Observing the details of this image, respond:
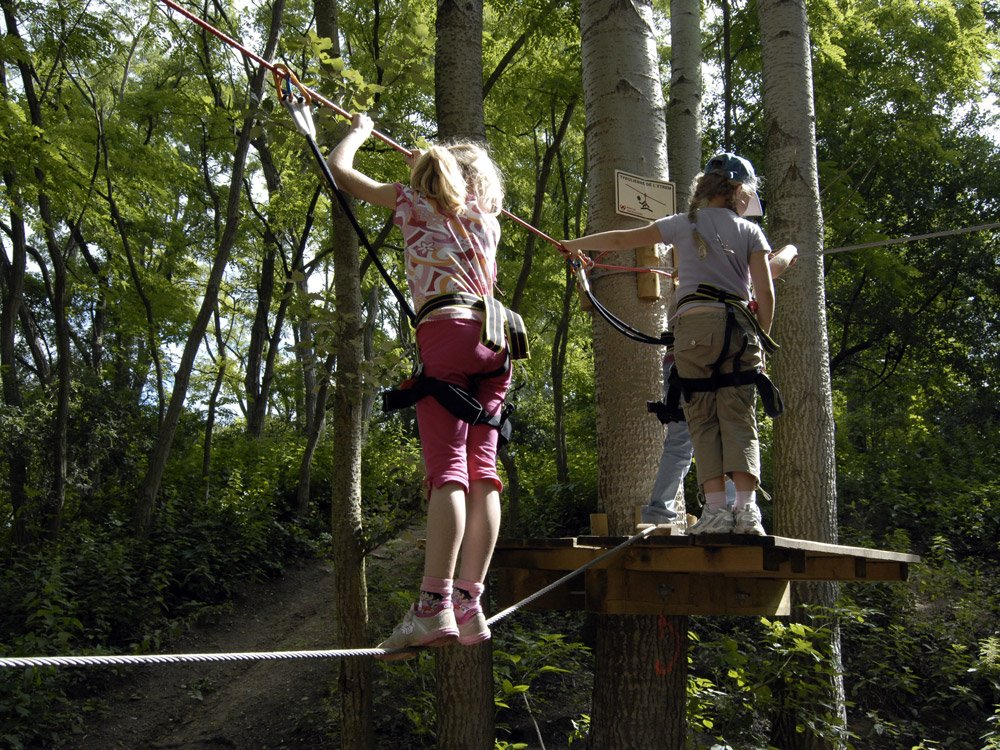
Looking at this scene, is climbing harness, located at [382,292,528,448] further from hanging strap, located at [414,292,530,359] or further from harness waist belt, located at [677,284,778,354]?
harness waist belt, located at [677,284,778,354]

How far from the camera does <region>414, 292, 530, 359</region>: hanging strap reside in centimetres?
248

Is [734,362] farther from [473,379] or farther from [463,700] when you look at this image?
[463,700]

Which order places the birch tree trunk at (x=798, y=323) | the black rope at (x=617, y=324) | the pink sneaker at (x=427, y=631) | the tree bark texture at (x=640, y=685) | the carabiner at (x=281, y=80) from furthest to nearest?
the birch tree trunk at (x=798, y=323) → the tree bark texture at (x=640, y=685) → the black rope at (x=617, y=324) → the carabiner at (x=281, y=80) → the pink sneaker at (x=427, y=631)

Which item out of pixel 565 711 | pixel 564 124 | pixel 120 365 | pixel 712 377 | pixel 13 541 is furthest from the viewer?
pixel 120 365

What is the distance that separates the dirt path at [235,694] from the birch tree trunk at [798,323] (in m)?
4.05

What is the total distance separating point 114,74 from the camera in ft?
44.6

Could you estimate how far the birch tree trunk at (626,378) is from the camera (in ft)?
13.4

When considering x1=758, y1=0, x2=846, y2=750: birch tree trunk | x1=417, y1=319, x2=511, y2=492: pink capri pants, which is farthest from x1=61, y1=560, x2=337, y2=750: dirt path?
x1=417, y1=319, x2=511, y2=492: pink capri pants

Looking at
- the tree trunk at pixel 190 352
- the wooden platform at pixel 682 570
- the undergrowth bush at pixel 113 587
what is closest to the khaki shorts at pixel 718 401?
the wooden platform at pixel 682 570

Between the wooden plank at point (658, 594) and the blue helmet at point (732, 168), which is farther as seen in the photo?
Result: the wooden plank at point (658, 594)

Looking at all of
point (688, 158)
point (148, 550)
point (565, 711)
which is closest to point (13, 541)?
point (148, 550)

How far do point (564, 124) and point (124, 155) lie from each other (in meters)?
5.82

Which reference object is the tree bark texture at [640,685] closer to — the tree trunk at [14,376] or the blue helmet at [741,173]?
the blue helmet at [741,173]

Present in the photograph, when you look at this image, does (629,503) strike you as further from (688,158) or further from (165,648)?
(165,648)
